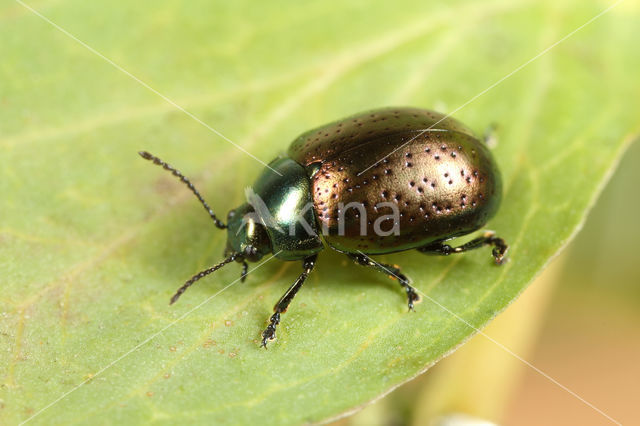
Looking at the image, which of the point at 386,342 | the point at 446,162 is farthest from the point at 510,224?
the point at 386,342

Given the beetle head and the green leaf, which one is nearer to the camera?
the green leaf

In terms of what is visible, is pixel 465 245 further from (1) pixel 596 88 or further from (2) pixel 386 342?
(1) pixel 596 88

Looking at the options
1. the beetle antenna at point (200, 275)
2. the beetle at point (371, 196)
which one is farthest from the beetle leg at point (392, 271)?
the beetle antenna at point (200, 275)

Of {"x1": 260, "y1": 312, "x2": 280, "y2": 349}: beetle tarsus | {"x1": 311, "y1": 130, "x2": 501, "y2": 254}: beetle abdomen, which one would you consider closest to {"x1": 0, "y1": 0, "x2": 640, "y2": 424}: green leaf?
{"x1": 260, "y1": 312, "x2": 280, "y2": 349}: beetle tarsus

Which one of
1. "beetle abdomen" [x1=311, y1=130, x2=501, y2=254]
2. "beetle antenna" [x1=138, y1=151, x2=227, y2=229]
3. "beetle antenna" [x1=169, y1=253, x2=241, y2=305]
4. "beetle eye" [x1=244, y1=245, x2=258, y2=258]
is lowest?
"beetle antenna" [x1=169, y1=253, x2=241, y2=305]

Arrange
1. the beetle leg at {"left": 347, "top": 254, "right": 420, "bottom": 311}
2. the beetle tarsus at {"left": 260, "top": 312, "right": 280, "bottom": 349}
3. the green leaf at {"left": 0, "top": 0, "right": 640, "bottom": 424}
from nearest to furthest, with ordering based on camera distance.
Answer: the green leaf at {"left": 0, "top": 0, "right": 640, "bottom": 424} → the beetle tarsus at {"left": 260, "top": 312, "right": 280, "bottom": 349} → the beetle leg at {"left": 347, "top": 254, "right": 420, "bottom": 311}

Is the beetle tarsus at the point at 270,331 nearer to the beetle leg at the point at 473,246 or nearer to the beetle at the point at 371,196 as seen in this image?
the beetle at the point at 371,196

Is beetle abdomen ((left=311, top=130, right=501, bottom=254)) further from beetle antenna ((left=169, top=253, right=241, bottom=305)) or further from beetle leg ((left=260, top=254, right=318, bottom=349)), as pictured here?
beetle antenna ((left=169, top=253, right=241, bottom=305))

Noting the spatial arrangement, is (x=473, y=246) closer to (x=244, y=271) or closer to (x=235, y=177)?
(x=244, y=271)
